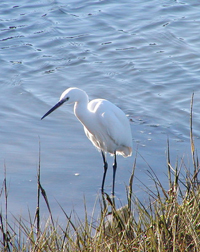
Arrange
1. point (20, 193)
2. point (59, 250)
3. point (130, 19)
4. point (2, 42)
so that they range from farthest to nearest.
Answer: point (130, 19) → point (2, 42) → point (20, 193) → point (59, 250)

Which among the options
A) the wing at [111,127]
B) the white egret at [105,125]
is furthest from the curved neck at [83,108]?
the wing at [111,127]

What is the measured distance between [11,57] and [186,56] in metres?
2.94

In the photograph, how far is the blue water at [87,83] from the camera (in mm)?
4797

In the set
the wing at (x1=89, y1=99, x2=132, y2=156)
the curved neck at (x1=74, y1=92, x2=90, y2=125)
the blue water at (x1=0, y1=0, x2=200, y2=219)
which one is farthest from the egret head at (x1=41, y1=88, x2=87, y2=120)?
the blue water at (x1=0, y1=0, x2=200, y2=219)

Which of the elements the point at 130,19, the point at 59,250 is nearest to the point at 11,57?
the point at 130,19

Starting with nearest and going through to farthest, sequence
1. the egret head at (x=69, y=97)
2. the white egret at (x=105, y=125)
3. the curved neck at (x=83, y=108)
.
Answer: the egret head at (x=69, y=97)
the curved neck at (x=83, y=108)
the white egret at (x=105, y=125)

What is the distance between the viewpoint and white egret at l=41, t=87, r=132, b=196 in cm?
491

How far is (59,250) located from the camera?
257 cm

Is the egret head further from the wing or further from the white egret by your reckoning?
the wing

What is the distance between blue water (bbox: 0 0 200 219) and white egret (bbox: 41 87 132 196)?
0.20 m

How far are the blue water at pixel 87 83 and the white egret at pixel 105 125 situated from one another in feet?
0.66

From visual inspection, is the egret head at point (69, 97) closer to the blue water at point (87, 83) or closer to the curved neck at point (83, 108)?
the curved neck at point (83, 108)

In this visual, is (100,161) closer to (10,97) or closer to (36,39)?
(10,97)

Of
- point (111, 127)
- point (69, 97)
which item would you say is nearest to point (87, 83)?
point (111, 127)
